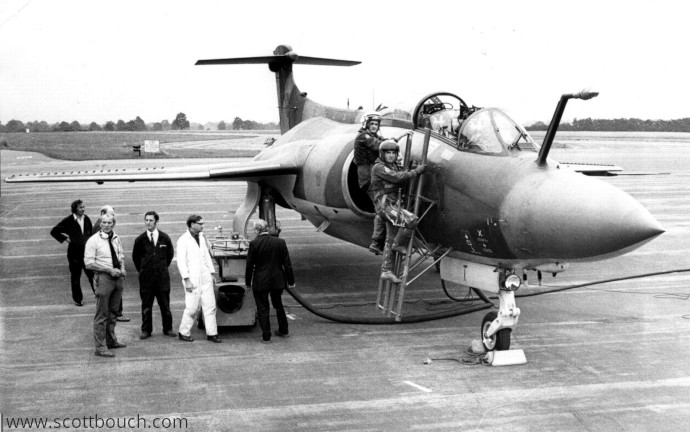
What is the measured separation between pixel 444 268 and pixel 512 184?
Answer: 79.3 inches

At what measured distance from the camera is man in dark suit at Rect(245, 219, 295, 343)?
9984 mm

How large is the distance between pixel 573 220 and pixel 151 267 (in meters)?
5.55

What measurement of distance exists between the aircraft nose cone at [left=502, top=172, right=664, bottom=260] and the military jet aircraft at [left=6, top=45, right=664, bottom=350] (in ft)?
0.04

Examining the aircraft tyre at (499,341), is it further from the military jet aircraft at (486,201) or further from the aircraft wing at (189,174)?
the aircraft wing at (189,174)

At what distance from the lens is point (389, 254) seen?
9992 millimetres

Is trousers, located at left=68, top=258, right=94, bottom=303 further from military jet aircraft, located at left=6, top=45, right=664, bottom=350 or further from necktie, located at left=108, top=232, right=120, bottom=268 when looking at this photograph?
military jet aircraft, located at left=6, top=45, right=664, bottom=350

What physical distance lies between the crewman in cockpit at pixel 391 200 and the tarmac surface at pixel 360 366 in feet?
4.17

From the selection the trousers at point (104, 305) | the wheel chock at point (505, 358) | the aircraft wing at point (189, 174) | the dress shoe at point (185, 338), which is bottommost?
the dress shoe at point (185, 338)

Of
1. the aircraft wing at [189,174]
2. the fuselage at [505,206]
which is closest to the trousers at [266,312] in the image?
the fuselage at [505,206]

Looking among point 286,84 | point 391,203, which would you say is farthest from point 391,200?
point 286,84

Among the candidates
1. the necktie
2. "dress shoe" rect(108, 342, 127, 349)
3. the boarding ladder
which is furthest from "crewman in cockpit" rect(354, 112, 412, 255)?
"dress shoe" rect(108, 342, 127, 349)

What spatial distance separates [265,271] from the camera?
1002 cm

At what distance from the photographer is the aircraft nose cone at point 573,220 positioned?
7516 millimetres

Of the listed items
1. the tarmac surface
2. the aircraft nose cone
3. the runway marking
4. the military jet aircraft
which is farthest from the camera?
the runway marking
